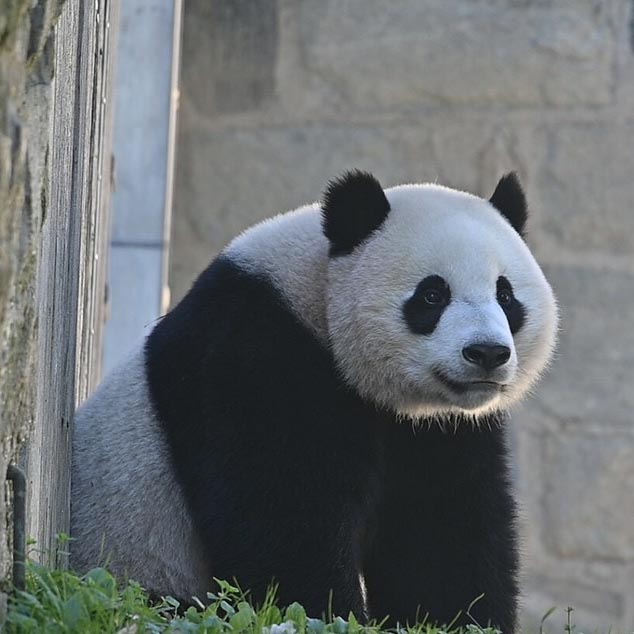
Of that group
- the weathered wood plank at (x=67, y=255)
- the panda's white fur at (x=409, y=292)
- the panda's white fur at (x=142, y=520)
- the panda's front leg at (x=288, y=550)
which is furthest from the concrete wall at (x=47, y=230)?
the panda's white fur at (x=409, y=292)

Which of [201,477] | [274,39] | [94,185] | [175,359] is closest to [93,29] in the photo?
[94,185]

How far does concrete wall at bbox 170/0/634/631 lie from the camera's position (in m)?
6.98

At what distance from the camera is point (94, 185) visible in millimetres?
4660

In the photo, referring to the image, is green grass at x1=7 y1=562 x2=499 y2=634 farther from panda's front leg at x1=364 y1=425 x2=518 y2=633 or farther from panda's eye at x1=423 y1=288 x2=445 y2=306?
panda's eye at x1=423 y1=288 x2=445 y2=306

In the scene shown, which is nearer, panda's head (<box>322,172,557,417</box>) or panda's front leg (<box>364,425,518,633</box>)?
panda's head (<box>322,172,557,417</box>)

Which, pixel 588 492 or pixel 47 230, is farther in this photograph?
pixel 588 492

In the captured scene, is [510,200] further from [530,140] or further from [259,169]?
[259,169]

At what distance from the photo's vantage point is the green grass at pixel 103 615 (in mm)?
2566

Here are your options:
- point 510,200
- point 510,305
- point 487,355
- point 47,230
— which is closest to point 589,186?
point 510,200

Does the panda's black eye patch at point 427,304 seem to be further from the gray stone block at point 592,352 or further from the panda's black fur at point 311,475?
the gray stone block at point 592,352

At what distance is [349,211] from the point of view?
13.9 ft

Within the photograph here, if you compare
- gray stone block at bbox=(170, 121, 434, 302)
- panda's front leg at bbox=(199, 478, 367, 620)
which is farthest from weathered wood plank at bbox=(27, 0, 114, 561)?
gray stone block at bbox=(170, 121, 434, 302)

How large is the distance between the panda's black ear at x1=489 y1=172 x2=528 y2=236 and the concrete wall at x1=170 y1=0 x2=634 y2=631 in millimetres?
2562

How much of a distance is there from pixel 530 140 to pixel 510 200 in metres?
2.66
